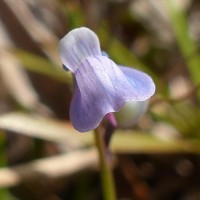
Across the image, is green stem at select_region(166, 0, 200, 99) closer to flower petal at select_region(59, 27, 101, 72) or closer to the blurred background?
the blurred background

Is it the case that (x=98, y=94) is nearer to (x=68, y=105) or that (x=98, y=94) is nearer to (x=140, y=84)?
(x=140, y=84)

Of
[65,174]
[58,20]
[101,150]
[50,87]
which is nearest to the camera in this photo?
[101,150]

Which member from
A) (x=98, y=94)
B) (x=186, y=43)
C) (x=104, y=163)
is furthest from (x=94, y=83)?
(x=186, y=43)

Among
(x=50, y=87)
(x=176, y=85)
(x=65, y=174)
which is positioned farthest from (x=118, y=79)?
(x=176, y=85)

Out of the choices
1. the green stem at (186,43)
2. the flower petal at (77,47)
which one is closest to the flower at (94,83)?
the flower petal at (77,47)

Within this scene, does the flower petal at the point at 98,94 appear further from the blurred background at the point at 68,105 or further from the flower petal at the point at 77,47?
the blurred background at the point at 68,105

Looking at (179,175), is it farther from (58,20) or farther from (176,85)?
(58,20)
